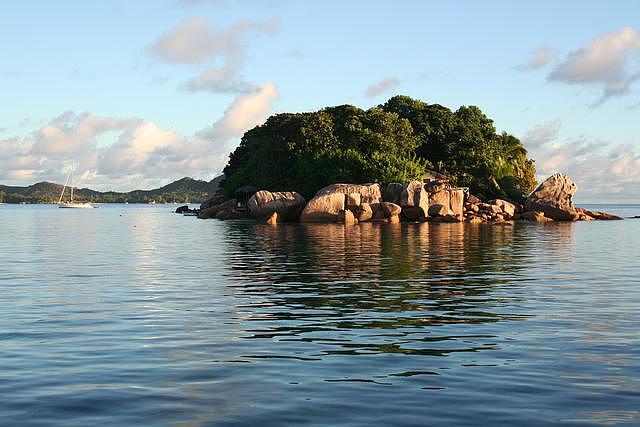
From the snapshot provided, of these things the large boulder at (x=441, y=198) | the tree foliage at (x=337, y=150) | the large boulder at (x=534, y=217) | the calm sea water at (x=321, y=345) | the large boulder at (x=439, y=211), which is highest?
the tree foliage at (x=337, y=150)

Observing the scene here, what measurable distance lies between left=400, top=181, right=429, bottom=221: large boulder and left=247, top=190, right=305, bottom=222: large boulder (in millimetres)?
9780

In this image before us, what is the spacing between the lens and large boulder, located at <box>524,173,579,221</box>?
267 feet

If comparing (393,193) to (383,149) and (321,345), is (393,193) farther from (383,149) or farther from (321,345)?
(321,345)

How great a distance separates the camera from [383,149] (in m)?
80.9

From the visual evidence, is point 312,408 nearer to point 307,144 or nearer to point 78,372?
point 78,372

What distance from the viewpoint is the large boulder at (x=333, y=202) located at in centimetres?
6862

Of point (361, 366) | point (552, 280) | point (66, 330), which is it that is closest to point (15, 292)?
point (66, 330)

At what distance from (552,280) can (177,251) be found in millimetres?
20140

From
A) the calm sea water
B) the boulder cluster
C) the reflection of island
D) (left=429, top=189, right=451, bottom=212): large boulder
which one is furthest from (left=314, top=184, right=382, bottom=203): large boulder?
the calm sea water

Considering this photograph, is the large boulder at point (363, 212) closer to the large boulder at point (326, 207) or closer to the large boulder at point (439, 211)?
the large boulder at point (326, 207)

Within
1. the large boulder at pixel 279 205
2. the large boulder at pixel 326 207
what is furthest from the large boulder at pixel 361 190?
the large boulder at pixel 279 205

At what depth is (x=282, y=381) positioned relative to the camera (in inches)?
412

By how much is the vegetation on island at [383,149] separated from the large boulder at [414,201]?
4793 millimetres

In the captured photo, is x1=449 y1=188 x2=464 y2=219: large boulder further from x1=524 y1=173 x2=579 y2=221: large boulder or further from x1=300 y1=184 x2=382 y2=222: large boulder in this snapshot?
x1=524 y1=173 x2=579 y2=221: large boulder
